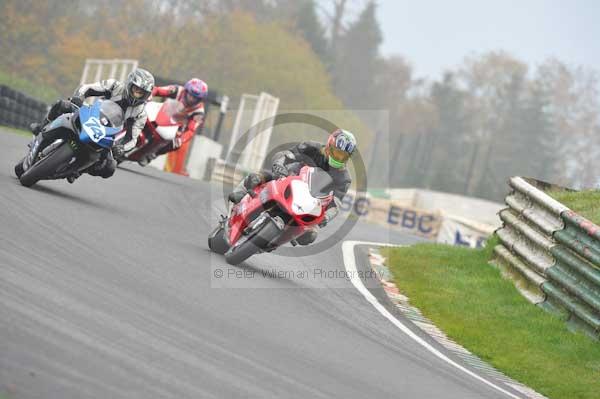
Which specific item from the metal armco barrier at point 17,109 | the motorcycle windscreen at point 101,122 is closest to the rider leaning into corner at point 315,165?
the motorcycle windscreen at point 101,122

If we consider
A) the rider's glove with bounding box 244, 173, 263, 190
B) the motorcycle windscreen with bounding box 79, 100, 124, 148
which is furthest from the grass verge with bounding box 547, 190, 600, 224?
the motorcycle windscreen with bounding box 79, 100, 124, 148

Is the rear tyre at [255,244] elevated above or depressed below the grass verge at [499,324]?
above

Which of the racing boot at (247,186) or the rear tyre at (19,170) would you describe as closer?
the racing boot at (247,186)

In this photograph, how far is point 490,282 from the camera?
12.6 metres

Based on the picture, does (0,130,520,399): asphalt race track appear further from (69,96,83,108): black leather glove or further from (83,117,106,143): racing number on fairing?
(69,96,83,108): black leather glove

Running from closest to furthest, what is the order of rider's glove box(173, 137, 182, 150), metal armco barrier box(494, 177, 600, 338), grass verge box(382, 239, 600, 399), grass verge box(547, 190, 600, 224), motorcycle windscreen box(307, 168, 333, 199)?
grass verge box(382, 239, 600, 399), motorcycle windscreen box(307, 168, 333, 199), metal armco barrier box(494, 177, 600, 338), grass verge box(547, 190, 600, 224), rider's glove box(173, 137, 182, 150)

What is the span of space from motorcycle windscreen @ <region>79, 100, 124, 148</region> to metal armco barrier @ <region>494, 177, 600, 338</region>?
16.4ft

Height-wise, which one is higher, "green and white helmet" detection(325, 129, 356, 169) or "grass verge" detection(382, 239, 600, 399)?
"green and white helmet" detection(325, 129, 356, 169)

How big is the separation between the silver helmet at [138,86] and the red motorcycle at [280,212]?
226cm

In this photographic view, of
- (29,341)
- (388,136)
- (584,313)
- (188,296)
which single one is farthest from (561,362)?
(388,136)

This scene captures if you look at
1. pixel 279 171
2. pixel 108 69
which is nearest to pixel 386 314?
pixel 279 171

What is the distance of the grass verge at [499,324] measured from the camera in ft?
28.8

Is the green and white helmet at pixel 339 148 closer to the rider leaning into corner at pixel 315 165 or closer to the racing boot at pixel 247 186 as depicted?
the rider leaning into corner at pixel 315 165

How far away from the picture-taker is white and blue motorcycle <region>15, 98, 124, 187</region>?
11.1 meters
